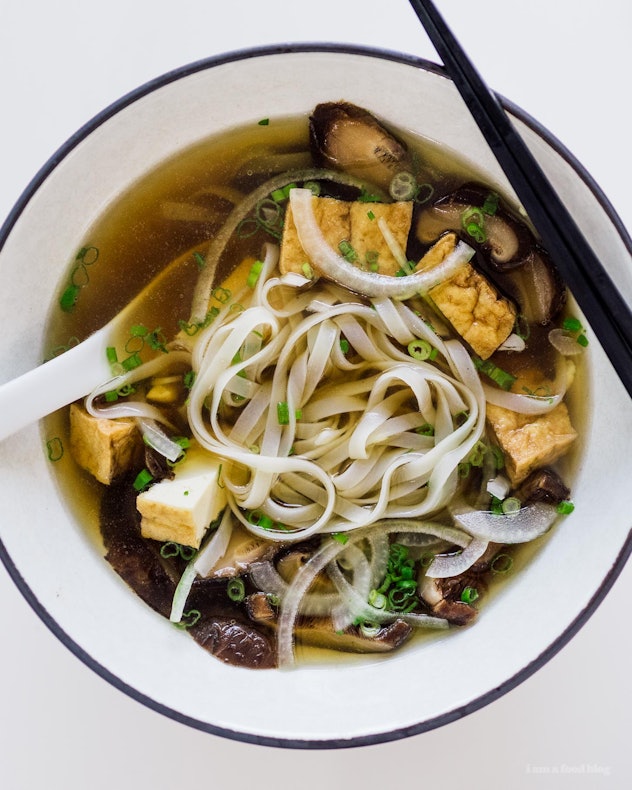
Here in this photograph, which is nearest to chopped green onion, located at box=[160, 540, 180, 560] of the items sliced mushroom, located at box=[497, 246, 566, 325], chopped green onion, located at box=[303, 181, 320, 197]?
chopped green onion, located at box=[303, 181, 320, 197]

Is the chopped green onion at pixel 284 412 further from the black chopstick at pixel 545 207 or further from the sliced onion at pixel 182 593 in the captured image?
the black chopstick at pixel 545 207

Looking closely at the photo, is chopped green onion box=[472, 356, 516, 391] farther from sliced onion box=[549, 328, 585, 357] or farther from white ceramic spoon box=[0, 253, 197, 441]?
white ceramic spoon box=[0, 253, 197, 441]

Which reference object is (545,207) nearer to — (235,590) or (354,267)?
(354,267)

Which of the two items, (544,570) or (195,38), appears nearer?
(544,570)

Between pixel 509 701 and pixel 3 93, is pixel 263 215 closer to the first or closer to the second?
pixel 3 93

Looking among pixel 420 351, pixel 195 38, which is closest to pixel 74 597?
pixel 420 351

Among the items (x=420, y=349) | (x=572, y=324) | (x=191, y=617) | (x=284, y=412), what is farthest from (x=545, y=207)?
(x=191, y=617)
